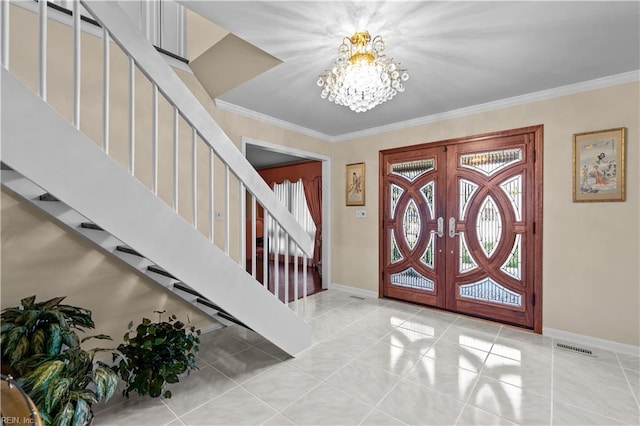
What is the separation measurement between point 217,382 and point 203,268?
3.07 ft

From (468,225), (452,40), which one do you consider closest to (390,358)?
(468,225)

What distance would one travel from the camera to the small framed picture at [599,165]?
8.50 ft

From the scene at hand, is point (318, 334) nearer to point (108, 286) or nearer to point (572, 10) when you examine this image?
point (108, 286)

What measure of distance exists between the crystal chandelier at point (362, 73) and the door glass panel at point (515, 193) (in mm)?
1928

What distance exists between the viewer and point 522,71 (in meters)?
2.53

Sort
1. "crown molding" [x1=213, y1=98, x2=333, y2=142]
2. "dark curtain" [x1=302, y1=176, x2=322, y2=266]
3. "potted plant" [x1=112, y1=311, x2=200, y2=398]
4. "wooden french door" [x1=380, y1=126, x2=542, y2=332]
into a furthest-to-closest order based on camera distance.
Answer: "dark curtain" [x1=302, y1=176, x2=322, y2=266] < "crown molding" [x1=213, y1=98, x2=333, y2=142] < "wooden french door" [x1=380, y1=126, x2=542, y2=332] < "potted plant" [x1=112, y1=311, x2=200, y2=398]

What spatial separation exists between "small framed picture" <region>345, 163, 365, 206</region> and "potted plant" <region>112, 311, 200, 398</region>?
9.81ft

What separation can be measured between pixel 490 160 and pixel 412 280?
69.6 inches

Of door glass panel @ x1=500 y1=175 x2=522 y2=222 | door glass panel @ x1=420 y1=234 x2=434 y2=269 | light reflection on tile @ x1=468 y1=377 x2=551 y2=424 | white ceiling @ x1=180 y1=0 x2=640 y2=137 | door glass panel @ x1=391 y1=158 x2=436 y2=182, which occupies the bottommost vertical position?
light reflection on tile @ x1=468 y1=377 x2=551 y2=424

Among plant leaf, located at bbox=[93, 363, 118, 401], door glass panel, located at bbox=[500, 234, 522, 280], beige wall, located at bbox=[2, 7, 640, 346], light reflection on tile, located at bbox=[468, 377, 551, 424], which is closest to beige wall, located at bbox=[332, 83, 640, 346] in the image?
beige wall, located at bbox=[2, 7, 640, 346]

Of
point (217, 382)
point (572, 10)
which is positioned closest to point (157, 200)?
point (217, 382)

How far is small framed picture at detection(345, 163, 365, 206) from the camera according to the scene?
433 centimetres

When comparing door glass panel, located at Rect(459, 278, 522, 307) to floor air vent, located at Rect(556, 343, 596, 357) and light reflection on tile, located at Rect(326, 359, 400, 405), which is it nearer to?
floor air vent, located at Rect(556, 343, 596, 357)

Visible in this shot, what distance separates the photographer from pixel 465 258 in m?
3.48
